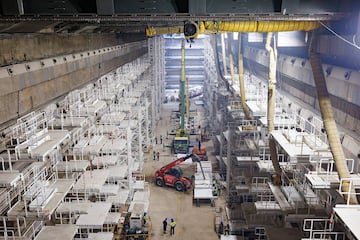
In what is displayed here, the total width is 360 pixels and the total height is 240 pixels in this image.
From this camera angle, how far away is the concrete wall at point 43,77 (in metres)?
7.57

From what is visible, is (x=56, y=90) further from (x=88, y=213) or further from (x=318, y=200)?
(x=318, y=200)

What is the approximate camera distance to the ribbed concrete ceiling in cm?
644

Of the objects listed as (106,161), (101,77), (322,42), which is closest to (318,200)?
(322,42)

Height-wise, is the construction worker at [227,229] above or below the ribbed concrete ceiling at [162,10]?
below

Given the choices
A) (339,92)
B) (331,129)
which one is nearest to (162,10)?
(331,129)

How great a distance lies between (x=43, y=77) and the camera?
922 centimetres

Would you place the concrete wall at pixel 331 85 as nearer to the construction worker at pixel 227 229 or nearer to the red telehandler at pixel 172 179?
the construction worker at pixel 227 229

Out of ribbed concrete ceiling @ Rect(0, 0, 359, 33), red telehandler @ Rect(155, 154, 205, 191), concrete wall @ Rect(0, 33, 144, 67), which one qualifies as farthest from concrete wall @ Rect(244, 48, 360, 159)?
red telehandler @ Rect(155, 154, 205, 191)

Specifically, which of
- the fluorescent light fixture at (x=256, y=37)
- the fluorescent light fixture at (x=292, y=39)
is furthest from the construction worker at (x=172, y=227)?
the fluorescent light fixture at (x=256, y=37)

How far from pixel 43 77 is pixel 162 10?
164 inches

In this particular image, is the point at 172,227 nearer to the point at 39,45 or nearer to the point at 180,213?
the point at 180,213

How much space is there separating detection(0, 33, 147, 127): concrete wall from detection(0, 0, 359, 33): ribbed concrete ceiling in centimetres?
154

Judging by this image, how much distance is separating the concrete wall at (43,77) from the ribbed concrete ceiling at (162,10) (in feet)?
5.06

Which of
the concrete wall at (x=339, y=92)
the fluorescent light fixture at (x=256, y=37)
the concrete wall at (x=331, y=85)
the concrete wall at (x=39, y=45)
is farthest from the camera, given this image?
the fluorescent light fixture at (x=256, y=37)
